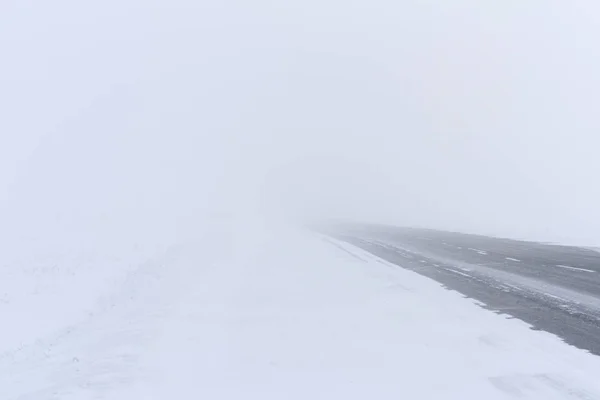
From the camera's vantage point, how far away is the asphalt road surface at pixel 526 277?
863 cm

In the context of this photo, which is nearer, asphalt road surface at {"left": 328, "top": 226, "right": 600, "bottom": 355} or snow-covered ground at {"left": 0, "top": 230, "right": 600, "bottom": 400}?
snow-covered ground at {"left": 0, "top": 230, "right": 600, "bottom": 400}

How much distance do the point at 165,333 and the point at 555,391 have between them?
643 cm

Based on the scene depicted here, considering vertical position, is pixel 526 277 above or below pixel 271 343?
above

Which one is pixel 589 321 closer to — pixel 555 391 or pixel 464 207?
pixel 555 391

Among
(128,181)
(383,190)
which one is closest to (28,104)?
(128,181)

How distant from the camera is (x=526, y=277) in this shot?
1323 centimetres

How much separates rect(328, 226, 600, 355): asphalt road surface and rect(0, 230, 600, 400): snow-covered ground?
610mm

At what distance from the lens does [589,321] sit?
841 cm

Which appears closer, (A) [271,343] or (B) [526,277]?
(A) [271,343]

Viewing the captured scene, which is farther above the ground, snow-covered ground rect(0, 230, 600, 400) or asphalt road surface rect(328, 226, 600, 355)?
asphalt road surface rect(328, 226, 600, 355)

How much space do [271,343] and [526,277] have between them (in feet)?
26.7

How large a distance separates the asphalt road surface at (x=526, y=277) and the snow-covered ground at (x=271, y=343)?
61 centimetres

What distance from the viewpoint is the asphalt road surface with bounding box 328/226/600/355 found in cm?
863

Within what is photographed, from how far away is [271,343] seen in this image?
8297 millimetres
